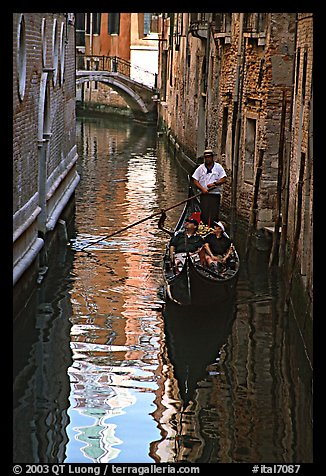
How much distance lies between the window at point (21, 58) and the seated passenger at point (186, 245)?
163 cm

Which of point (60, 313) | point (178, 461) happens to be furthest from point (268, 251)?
point (178, 461)

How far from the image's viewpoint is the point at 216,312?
25.6 feet

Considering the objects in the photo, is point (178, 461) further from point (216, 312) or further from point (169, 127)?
point (169, 127)

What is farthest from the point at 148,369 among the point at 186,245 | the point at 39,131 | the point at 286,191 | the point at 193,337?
the point at 286,191

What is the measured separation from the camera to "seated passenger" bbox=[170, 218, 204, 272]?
26.2 ft

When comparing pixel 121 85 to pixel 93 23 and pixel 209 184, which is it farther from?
pixel 209 184

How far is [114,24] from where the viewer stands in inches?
1139

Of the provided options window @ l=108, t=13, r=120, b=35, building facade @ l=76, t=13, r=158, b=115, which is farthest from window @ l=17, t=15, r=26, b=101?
window @ l=108, t=13, r=120, b=35

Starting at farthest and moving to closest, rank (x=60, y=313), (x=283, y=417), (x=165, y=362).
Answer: (x=60, y=313), (x=165, y=362), (x=283, y=417)

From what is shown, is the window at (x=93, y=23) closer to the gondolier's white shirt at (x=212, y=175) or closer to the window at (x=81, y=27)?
the window at (x=81, y=27)

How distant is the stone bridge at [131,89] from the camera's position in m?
26.9

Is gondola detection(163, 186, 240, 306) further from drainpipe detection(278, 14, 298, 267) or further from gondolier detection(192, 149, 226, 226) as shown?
gondolier detection(192, 149, 226, 226)

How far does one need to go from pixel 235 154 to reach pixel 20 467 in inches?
256

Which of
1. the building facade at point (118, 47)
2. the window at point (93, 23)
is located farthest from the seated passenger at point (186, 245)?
the window at point (93, 23)
